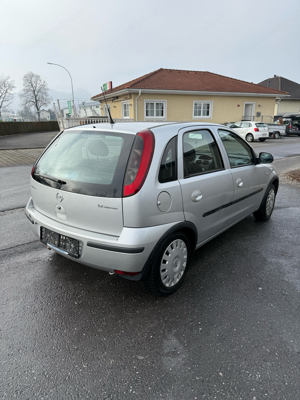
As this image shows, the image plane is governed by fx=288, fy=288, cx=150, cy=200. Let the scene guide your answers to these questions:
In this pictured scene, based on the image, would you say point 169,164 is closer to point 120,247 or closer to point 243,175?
point 120,247

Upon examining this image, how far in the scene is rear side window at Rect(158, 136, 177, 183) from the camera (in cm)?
253

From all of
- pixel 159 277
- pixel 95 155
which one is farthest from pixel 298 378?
pixel 95 155

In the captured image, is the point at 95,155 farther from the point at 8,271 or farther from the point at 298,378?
the point at 298,378

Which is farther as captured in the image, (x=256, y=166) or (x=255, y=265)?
(x=256, y=166)

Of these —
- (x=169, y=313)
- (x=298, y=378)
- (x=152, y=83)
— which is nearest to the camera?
(x=298, y=378)

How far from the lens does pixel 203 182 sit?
9.82ft

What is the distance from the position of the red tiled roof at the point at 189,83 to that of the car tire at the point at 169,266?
2099 centimetres

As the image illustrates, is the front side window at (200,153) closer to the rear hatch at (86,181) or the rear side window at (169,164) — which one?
the rear side window at (169,164)

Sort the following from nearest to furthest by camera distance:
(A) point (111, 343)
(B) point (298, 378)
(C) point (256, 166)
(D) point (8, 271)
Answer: (B) point (298, 378), (A) point (111, 343), (D) point (8, 271), (C) point (256, 166)

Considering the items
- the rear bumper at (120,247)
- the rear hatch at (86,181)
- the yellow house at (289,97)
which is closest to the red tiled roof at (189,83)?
the yellow house at (289,97)

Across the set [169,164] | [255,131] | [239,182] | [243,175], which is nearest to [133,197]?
[169,164]

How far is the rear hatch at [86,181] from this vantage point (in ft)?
7.91

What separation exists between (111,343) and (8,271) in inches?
65.6

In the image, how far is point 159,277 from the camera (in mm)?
2648
